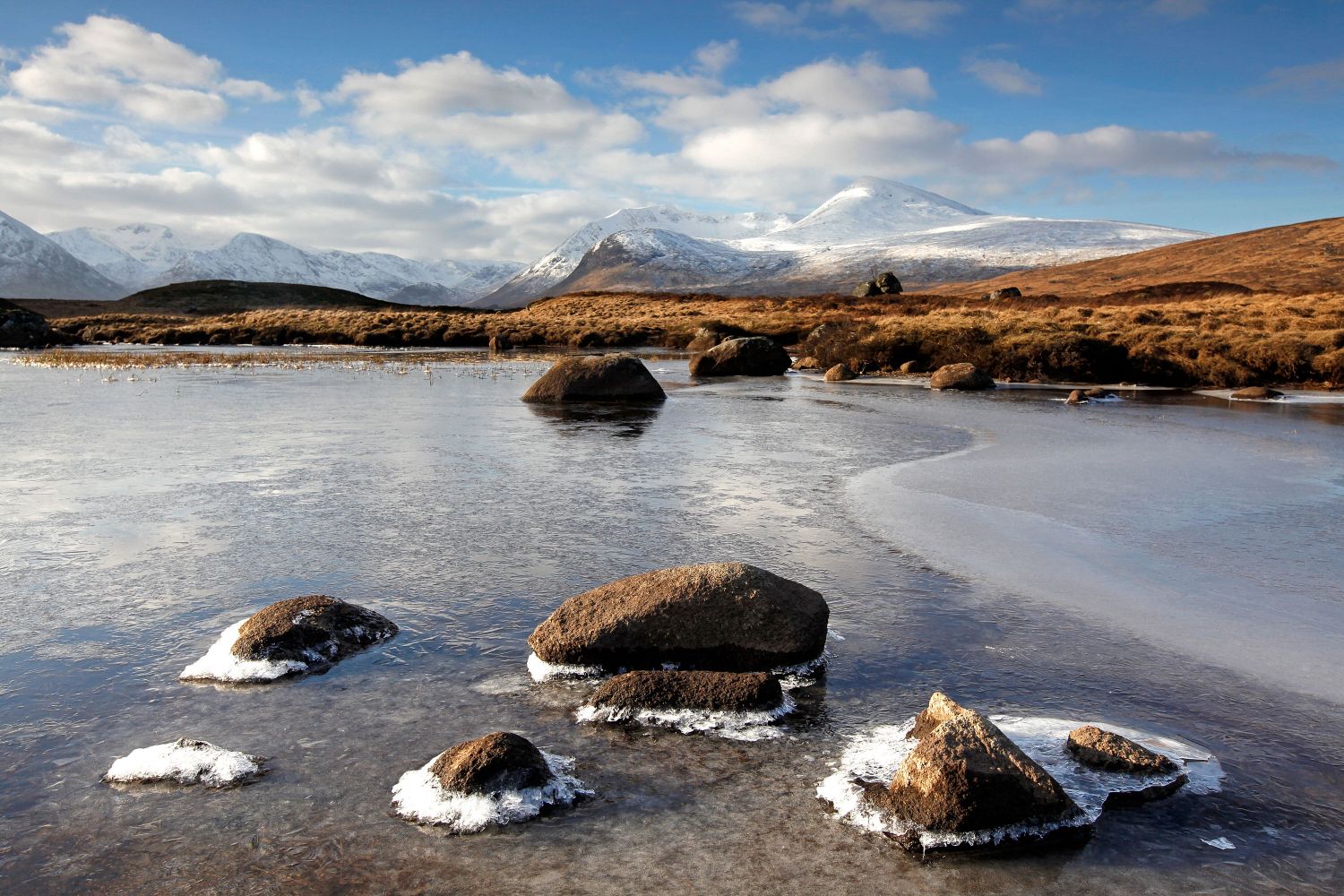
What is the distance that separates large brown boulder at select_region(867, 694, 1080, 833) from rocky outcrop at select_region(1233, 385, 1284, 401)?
942 inches

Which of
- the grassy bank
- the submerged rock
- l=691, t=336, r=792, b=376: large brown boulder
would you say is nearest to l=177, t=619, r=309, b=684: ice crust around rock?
the submerged rock

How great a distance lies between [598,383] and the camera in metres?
22.3

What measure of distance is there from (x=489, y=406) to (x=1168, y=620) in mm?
16185

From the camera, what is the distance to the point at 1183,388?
92.6 ft

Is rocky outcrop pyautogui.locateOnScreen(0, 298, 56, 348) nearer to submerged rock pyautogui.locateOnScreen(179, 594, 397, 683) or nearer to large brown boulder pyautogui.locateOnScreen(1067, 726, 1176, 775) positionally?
submerged rock pyautogui.locateOnScreen(179, 594, 397, 683)

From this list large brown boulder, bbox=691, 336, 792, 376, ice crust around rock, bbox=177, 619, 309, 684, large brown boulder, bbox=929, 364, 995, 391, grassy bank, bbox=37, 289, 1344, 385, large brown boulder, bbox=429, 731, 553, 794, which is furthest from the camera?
large brown boulder, bbox=691, 336, 792, 376

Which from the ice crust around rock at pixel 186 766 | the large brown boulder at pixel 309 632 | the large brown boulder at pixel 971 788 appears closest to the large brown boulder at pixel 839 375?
the large brown boulder at pixel 309 632

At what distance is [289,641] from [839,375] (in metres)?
26.9

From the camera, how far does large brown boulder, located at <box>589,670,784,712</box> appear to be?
5.15 metres

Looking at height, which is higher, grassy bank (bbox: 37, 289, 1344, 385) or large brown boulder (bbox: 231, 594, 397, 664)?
grassy bank (bbox: 37, 289, 1344, 385)

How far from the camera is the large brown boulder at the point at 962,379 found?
88.8ft

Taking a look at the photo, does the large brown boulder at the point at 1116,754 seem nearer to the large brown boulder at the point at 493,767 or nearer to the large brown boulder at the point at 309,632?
the large brown boulder at the point at 493,767

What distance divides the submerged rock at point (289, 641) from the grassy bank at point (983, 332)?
93.0ft

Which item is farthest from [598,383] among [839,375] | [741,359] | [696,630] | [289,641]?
[696,630]
